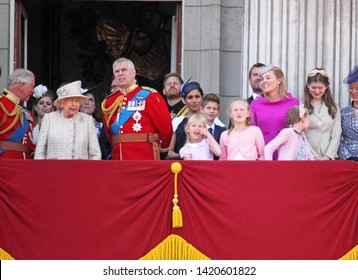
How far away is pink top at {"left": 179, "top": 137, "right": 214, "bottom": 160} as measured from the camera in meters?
12.6

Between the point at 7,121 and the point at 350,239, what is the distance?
3.85 metres

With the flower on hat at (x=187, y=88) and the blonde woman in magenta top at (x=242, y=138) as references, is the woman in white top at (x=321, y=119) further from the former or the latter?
the flower on hat at (x=187, y=88)

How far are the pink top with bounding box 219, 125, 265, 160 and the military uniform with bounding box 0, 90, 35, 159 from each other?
221 centimetres

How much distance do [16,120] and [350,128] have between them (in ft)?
11.9

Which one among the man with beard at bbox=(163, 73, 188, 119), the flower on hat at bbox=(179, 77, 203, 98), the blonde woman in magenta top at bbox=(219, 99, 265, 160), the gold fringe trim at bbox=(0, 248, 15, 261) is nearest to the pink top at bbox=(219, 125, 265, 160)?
the blonde woman in magenta top at bbox=(219, 99, 265, 160)

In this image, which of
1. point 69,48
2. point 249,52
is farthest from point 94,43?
point 249,52

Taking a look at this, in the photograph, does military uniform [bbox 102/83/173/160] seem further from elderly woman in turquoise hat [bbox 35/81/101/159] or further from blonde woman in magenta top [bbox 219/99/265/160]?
blonde woman in magenta top [bbox 219/99/265/160]

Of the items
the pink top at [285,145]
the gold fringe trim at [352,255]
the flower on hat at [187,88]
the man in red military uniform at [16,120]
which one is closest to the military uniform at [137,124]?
the flower on hat at [187,88]

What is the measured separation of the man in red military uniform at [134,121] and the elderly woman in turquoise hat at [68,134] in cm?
33

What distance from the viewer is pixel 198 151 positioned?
41.3 feet

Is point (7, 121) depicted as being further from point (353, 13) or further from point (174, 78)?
point (353, 13)

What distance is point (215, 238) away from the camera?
39.2 ft

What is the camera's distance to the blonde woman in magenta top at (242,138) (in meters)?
12.4
